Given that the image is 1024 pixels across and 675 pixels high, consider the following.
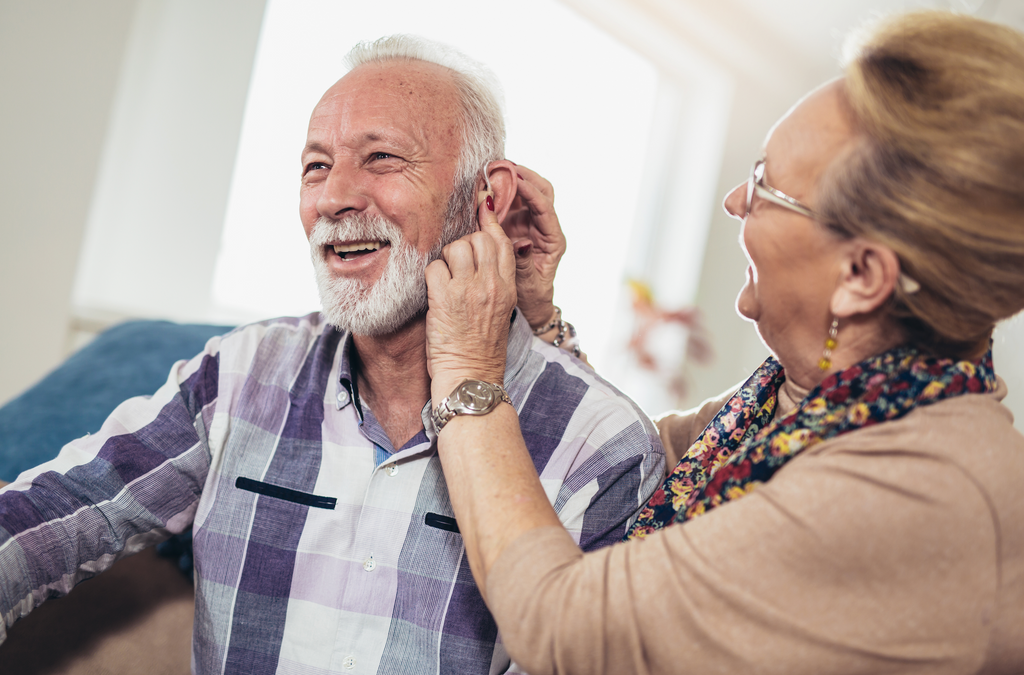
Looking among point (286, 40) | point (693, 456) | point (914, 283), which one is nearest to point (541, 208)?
point (693, 456)

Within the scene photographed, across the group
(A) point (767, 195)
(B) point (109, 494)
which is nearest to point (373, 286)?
(B) point (109, 494)

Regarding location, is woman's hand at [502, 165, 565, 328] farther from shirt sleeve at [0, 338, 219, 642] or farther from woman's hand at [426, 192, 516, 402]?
shirt sleeve at [0, 338, 219, 642]

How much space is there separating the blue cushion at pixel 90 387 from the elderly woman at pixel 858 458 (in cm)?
97

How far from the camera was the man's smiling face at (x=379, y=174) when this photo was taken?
1.29 meters

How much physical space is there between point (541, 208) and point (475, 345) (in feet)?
1.64

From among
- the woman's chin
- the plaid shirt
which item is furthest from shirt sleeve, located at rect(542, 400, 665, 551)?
the woman's chin

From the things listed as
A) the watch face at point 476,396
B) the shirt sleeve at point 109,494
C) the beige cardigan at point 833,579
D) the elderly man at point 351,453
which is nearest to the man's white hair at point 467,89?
the elderly man at point 351,453

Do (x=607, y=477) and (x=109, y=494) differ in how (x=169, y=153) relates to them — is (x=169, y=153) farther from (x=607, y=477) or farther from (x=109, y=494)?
(x=607, y=477)

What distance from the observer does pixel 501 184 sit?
1408 millimetres

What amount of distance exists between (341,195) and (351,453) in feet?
1.49

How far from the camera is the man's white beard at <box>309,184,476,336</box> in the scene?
1.28m

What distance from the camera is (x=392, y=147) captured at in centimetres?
129

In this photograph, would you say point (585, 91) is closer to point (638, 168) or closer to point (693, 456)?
point (638, 168)

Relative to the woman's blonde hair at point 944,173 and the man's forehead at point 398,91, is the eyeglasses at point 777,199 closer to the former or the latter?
the woman's blonde hair at point 944,173
